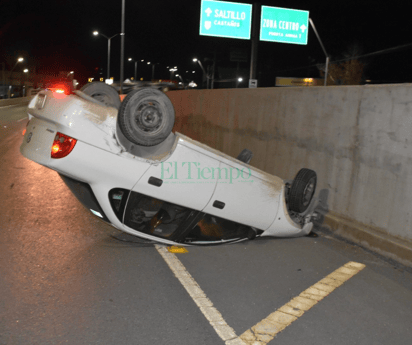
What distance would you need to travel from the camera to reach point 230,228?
5.34 m

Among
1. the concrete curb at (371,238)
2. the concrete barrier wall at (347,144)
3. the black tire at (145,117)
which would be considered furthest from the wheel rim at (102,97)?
the concrete curb at (371,238)

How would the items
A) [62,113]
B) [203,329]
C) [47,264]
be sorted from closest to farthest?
[203,329], [62,113], [47,264]

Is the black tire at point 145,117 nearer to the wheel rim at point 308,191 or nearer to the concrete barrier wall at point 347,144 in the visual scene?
the wheel rim at point 308,191

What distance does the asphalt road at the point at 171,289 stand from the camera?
336 cm

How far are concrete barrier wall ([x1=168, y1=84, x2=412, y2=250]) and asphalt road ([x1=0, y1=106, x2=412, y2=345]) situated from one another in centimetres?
62

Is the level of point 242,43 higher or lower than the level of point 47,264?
higher

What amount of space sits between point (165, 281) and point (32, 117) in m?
2.27

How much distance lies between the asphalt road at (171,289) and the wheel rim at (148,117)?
59.6 inches

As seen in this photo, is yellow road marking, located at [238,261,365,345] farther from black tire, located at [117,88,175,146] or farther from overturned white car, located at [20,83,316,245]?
black tire, located at [117,88,175,146]

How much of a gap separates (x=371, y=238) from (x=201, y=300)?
2918mm

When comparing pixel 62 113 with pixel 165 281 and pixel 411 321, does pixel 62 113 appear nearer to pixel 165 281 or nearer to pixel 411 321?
pixel 165 281

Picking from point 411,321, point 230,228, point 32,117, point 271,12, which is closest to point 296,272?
point 230,228

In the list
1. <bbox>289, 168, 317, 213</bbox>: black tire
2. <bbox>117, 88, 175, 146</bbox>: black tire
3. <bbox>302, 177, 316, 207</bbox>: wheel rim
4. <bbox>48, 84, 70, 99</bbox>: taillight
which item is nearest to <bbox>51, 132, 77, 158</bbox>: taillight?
<bbox>48, 84, 70, 99</bbox>: taillight

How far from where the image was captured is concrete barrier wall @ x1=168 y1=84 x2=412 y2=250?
5.46m
